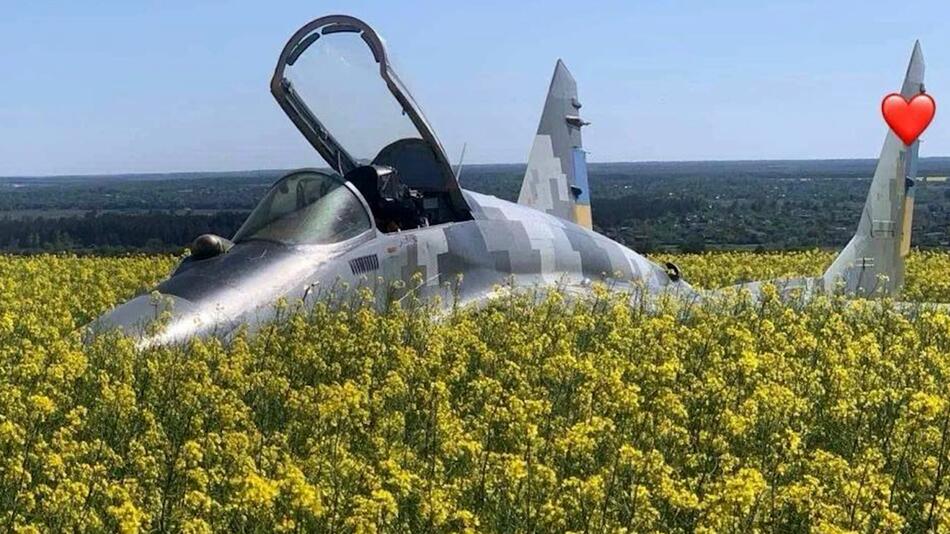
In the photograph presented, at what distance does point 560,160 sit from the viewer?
19250 millimetres

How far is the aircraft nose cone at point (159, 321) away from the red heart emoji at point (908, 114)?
33.0 ft

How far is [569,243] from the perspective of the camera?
515 inches

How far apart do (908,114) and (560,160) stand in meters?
6.39

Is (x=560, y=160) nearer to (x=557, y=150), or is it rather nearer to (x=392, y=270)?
(x=557, y=150)

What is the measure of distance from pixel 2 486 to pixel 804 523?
346cm

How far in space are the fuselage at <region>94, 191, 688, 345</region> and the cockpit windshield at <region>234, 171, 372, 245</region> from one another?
0.46ft

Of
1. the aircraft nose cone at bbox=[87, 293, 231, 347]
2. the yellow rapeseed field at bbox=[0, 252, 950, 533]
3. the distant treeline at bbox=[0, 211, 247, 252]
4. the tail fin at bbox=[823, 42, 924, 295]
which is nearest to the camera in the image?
the yellow rapeseed field at bbox=[0, 252, 950, 533]

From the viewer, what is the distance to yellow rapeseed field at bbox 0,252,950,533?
4238mm

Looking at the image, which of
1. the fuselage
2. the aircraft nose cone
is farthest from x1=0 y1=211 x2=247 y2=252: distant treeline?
the aircraft nose cone

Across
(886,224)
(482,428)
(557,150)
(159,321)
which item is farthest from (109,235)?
(482,428)

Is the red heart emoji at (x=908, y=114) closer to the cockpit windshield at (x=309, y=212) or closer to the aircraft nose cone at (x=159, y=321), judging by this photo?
the cockpit windshield at (x=309, y=212)

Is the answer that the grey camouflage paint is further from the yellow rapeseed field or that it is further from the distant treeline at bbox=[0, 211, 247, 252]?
the distant treeline at bbox=[0, 211, 247, 252]

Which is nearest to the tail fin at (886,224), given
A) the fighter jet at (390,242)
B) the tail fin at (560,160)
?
the fighter jet at (390,242)

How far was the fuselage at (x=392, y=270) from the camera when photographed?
8.57 metres
